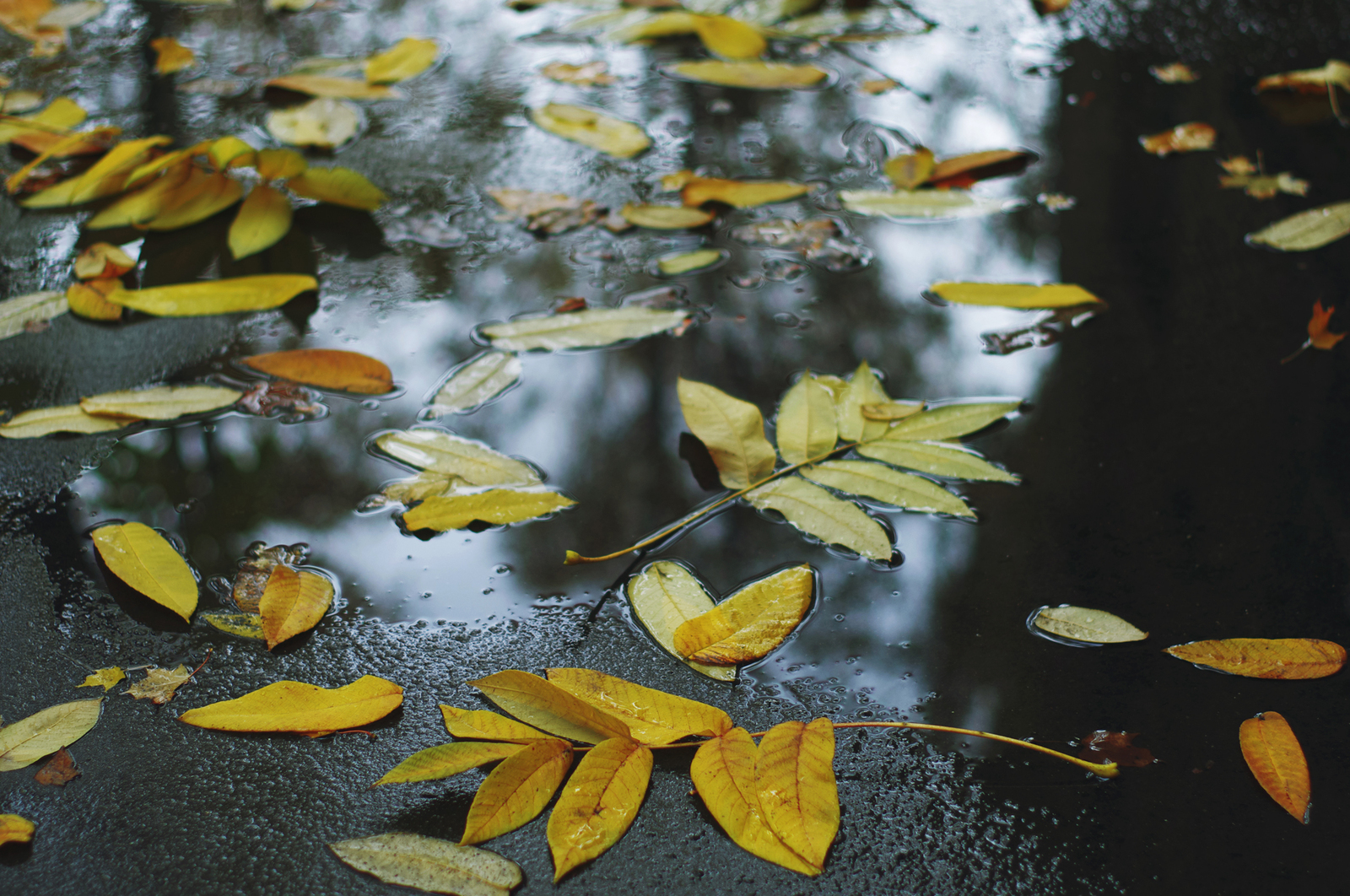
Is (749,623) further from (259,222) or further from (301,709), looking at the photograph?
(259,222)

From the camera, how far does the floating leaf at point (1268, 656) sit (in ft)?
2.74

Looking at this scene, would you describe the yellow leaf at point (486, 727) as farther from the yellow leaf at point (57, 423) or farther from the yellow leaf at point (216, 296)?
the yellow leaf at point (216, 296)

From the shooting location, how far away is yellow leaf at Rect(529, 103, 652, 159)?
5.49 feet

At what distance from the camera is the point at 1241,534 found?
3.19 feet

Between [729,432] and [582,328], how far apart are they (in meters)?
0.32

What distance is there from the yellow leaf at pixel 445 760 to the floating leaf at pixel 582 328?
1.99 feet

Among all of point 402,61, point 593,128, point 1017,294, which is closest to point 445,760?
point 1017,294

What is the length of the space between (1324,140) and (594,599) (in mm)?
1592

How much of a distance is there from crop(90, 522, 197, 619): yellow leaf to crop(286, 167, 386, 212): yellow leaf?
68cm

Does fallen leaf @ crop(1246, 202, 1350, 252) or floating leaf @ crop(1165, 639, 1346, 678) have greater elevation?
fallen leaf @ crop(1246, 202, 1350, 252)

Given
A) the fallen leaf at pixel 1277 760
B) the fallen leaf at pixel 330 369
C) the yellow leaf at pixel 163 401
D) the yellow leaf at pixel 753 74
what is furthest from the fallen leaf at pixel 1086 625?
the yellow leaf at pixel 753 74

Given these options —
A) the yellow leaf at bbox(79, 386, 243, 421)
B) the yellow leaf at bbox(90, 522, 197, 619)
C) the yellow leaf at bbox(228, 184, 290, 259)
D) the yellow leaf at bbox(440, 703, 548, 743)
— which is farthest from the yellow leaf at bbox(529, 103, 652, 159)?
the yellow leaf at bbox(440, 703, 548, 743)

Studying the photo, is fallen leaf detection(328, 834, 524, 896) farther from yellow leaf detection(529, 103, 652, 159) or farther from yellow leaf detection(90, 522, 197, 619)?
yellow leaf detection(529, 103, 652, 159)

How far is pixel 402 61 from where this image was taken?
194 centimetres
